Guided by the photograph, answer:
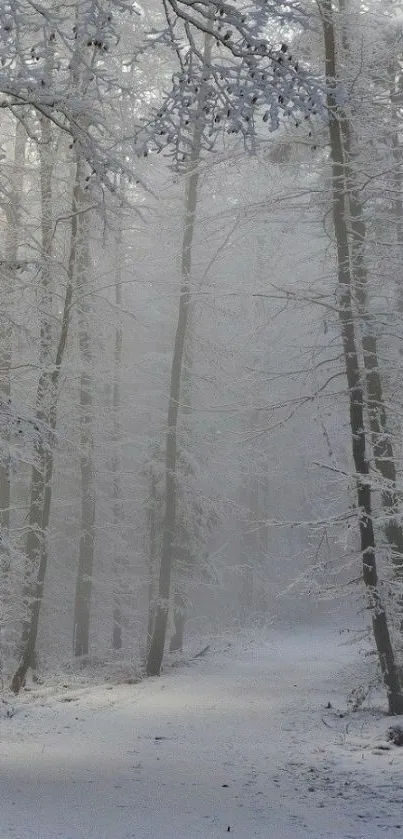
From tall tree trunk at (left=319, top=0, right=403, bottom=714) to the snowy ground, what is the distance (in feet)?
2.96

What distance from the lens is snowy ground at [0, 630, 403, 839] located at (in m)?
5.85

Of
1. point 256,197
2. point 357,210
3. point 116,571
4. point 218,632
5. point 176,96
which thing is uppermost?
point 256,197

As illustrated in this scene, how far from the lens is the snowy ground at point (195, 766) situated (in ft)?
19.2

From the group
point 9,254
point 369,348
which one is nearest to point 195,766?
point 369,348

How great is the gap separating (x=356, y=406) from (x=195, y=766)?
5.05 metres

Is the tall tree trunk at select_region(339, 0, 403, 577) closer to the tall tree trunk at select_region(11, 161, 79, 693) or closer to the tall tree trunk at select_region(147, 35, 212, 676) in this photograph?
the tall tree trunk at select_region(11, 161, 79, 693)

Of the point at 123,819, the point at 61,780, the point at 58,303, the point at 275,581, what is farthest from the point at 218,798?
the point at 275,581

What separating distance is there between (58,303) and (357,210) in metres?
7.43

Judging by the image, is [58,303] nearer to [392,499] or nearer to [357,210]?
[357,210]

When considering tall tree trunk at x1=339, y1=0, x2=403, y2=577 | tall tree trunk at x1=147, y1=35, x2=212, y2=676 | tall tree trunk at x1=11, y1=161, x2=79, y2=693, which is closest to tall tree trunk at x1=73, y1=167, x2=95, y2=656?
tall tree trunk at x1=147, y1=35, x2=212, y2=676

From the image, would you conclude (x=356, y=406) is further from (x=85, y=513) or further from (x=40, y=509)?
(x=85, y=513)

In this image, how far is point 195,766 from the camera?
809 centimetres

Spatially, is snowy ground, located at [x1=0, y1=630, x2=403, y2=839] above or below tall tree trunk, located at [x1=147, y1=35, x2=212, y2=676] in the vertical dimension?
below

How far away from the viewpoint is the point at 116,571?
75.5 ft
